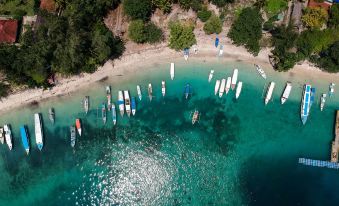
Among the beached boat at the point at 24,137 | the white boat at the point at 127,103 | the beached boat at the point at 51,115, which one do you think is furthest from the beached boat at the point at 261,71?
the beached boat at the point at 24,137

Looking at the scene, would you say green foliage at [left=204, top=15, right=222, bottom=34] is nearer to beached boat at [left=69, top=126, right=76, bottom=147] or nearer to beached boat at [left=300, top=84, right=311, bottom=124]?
beached boat at [left=300, top=84, right=311, bottom=124]

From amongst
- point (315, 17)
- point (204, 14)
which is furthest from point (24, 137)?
point (315, 17)

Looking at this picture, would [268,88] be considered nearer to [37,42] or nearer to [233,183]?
[233,183]

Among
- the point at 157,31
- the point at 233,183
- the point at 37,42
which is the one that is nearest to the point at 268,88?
the point at 233,183

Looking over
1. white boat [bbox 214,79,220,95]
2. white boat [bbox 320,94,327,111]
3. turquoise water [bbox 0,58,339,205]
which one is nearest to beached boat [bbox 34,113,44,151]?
turquoise water [bbox 0,58,339,205]

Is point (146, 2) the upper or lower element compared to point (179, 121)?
upper

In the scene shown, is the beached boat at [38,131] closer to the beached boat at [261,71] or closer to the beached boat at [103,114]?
the beached boat at [103,114]
